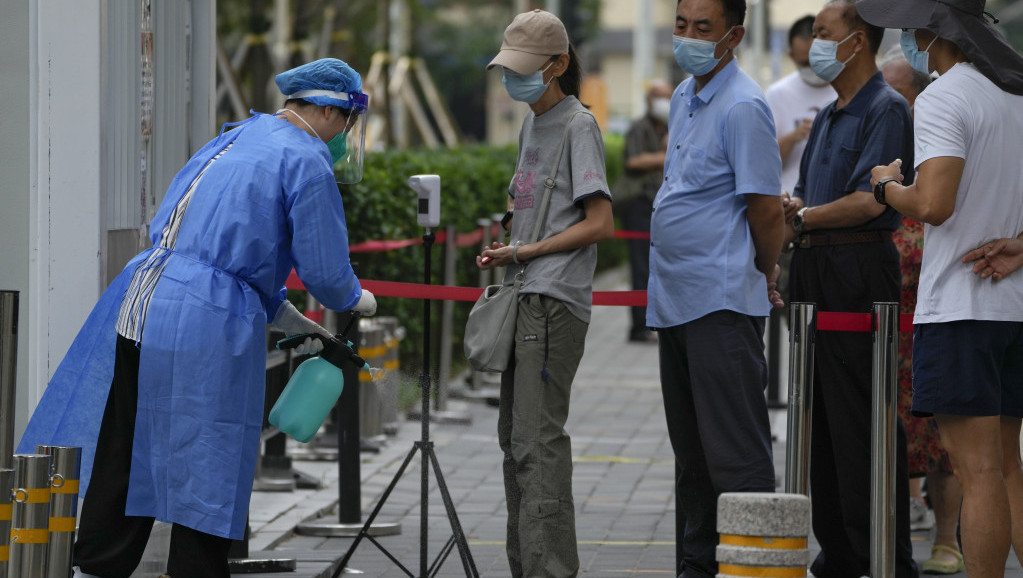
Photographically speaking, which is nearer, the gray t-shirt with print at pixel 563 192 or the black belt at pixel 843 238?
the gray t-shirt with print at pixel 563 192

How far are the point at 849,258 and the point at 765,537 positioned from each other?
2.10 meters

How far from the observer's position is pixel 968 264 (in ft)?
15.3

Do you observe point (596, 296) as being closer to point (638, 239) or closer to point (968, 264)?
point (968, 264)

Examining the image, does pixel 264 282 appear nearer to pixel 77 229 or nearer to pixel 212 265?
pixel 212 265

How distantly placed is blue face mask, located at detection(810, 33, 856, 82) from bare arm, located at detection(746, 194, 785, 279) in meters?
0.76

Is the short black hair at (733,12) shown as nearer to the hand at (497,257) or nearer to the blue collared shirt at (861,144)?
the blue collared shirt at (861,144)

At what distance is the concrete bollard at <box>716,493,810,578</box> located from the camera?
355 centimetres

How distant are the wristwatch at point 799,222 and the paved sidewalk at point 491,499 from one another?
146 centimetres

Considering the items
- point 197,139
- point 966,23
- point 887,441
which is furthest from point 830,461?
point 197,139

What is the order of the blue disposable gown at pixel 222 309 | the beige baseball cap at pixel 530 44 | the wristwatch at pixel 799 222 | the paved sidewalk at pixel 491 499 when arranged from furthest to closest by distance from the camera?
the paved sidewalk at pixel 491 499 < the wristwatch at pixel 799 222 < the beige baseball cap at pixel 530 44 < the blue disposable gown at pixel 222 309

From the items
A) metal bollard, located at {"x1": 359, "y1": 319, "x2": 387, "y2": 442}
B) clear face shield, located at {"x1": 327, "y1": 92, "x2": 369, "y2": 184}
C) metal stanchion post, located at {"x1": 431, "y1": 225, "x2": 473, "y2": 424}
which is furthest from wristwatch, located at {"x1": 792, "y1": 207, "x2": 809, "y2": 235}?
metal stanchion post, located at {"x1": 431, "y1": 225, "x2": 473, "y2": 424}

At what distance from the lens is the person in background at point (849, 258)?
5.37 meters

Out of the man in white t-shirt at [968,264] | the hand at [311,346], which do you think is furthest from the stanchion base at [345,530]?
the man in white t-shirt at [968,264]

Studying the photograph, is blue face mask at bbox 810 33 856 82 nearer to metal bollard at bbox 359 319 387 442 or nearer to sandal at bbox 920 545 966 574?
sandal at bbox 920 545 966 574
